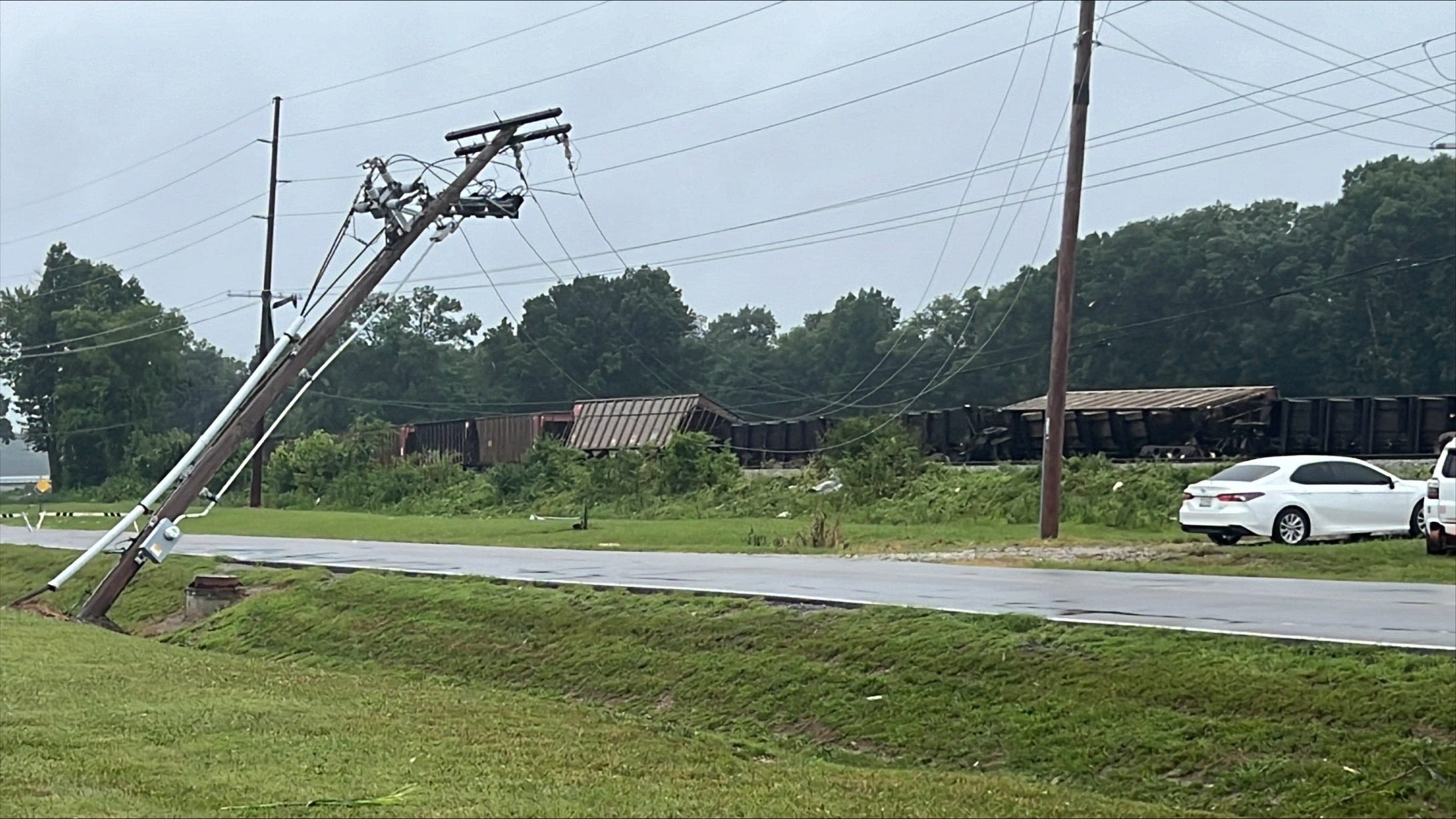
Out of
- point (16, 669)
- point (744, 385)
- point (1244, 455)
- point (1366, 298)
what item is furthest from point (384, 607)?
point (744, 385)

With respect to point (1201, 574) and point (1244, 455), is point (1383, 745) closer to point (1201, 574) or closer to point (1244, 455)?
point (1201, 574)

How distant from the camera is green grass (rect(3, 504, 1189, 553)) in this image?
29891 mm

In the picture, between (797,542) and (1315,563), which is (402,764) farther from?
(797,542)

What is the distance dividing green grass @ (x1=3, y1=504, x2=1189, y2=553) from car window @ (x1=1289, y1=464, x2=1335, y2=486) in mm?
3041

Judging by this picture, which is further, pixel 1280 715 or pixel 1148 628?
pixel 1148 628

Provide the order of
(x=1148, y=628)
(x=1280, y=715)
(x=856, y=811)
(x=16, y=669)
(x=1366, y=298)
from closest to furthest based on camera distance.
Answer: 1. (x=856, y=811)
2. (x=1280, y=715)
3. (x=1148, y=628)
4. (x=16, y=669)
5. (x=1366, y=298)

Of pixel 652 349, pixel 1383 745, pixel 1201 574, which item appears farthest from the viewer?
pixel 652 349

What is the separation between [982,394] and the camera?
277ft

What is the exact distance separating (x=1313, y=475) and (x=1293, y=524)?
0.85 metres

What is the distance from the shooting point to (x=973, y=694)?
1145cm

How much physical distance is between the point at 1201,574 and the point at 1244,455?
23849 mm

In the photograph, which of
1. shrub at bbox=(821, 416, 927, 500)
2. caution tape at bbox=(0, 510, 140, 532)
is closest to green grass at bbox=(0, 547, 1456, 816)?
shrub at bbox=(821, 416, 927, 500)

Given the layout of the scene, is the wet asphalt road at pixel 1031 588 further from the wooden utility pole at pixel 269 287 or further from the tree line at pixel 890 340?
the tree line at pixel 890 340

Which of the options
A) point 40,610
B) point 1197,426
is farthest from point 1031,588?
point 1197,426
